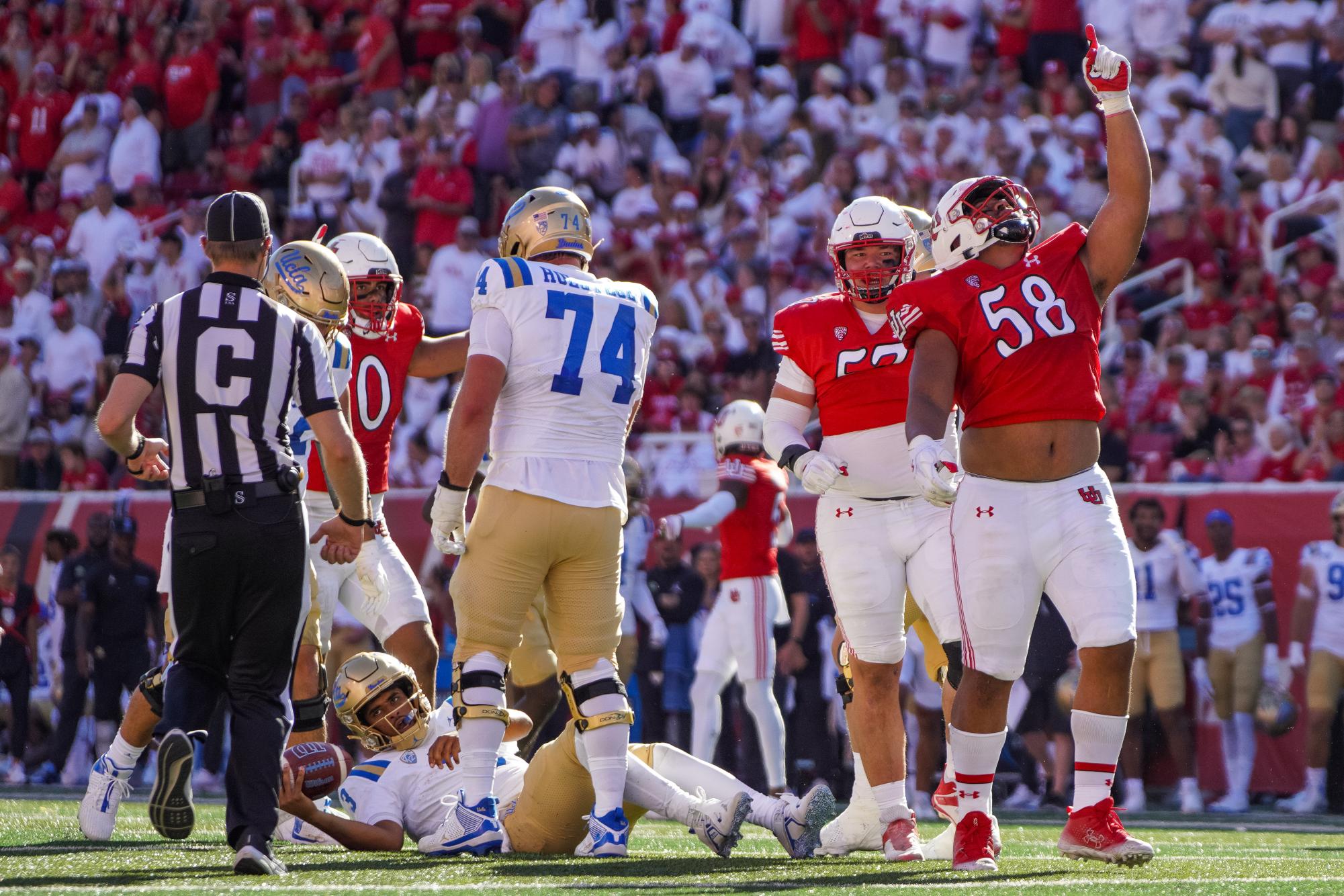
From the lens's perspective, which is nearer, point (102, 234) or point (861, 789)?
point (861, 789)

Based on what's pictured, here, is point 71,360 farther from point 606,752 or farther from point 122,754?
point 606,752

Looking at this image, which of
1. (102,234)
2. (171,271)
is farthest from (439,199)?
(102,234)

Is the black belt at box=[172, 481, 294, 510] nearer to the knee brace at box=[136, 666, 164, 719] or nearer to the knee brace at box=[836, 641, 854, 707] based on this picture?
the knee brace at box=[136, 666, 164, 719]

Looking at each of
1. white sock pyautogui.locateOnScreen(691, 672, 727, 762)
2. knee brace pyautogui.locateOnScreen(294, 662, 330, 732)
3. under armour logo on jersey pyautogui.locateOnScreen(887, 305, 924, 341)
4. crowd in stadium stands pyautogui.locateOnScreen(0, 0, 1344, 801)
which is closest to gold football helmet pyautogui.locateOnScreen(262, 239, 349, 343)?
knee brace pyautogui.locateOnScreen(294, 662, 330, 732)

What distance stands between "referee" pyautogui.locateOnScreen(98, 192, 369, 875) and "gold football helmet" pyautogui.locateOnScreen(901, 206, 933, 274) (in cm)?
249

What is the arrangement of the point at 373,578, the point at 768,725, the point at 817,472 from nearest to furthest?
the point at 817,472
the point at 373,578
the point at 768,725

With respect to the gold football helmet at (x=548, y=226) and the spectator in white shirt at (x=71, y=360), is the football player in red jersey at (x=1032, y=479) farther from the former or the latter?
the spectator in white shirt at (x=71, y=360)

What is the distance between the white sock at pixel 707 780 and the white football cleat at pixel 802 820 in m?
0.03

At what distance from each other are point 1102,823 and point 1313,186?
31.8 feet

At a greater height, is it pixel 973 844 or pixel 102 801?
pixel 973 844

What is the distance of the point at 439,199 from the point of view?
16.0 meters

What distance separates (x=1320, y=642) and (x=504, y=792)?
604cm

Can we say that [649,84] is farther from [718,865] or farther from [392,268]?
[718,865]

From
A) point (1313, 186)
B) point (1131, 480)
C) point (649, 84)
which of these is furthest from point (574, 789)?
point (649, 84)
